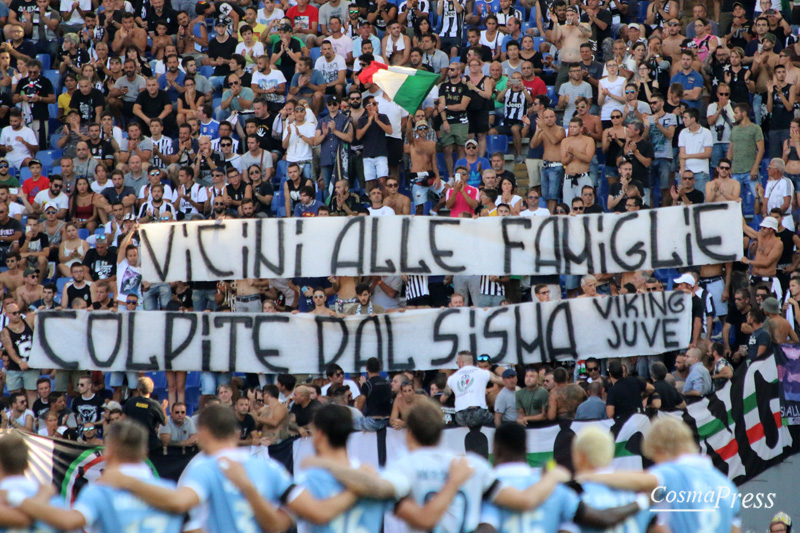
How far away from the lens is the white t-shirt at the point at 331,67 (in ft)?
59.6

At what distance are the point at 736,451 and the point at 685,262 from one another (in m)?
3.13

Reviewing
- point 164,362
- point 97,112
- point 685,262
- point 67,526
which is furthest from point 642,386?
point 97,112

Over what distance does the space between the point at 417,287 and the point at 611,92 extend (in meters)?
4.47

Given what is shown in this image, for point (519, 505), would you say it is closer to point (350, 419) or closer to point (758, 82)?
point (350, 419)

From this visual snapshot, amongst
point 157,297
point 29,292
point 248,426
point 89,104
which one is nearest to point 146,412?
point 248,426

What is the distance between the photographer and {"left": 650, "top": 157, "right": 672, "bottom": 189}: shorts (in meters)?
16.2

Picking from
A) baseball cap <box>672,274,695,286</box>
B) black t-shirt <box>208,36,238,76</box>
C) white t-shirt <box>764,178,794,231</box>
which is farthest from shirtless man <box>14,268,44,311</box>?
white t-shirt <box>764,178,794,231</box>

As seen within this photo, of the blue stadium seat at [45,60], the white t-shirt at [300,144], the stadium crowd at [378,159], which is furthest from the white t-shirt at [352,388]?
the blue stadium seat at [45,60]

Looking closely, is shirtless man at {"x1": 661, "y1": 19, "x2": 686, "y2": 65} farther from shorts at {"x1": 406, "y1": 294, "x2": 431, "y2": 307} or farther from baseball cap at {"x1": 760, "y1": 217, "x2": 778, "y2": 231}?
shorts at {"x1": 406, "y1": 294, "x2": 431, "y2": 307}

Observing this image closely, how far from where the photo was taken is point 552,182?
1603 cm

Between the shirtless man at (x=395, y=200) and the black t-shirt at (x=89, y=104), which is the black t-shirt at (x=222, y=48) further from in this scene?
the shirtless man at (x=395, y=200)

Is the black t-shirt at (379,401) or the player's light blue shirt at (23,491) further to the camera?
the black t-shirt at (379,401)

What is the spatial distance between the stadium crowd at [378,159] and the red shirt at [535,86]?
3cm

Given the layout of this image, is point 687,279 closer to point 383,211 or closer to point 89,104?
point 383,211
